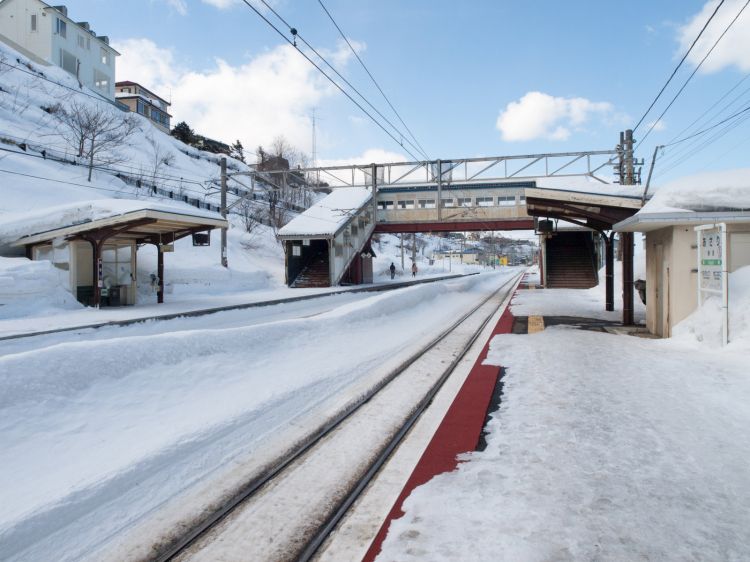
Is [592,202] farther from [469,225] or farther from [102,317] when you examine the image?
[469,225]

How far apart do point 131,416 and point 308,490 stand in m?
2.65

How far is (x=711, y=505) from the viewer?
319cm

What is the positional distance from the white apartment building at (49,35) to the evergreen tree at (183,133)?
56.5 feet

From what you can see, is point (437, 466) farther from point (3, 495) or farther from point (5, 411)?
point (5, 411)

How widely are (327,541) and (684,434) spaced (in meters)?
3.65

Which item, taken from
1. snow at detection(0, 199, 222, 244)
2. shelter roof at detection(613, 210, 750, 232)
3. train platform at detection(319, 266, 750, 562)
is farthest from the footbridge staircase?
train platform at detection(319, 266, 750, 562)

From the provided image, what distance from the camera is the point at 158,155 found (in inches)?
2281

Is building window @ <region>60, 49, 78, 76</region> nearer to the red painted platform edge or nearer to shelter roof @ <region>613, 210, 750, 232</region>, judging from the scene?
shelter roof @ <region>613, 210, 750, 232</region>

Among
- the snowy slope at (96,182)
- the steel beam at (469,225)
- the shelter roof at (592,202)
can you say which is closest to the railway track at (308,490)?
the shelter roof at (592,202)

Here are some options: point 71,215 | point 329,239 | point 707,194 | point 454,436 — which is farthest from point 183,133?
point 454,436

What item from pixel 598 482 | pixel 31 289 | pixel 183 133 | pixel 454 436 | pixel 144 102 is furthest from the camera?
pixel 183 133

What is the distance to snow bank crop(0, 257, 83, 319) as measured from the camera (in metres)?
14.4

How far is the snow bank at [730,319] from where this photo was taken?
792cm

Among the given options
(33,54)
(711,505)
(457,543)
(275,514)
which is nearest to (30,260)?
(275,514)
